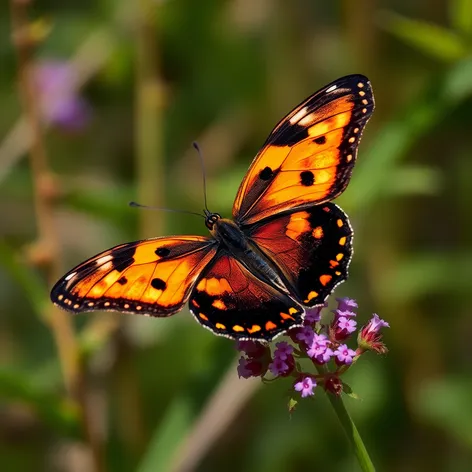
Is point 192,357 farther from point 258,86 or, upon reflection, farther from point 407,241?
point 258,86

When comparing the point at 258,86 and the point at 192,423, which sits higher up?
the point at 258,86

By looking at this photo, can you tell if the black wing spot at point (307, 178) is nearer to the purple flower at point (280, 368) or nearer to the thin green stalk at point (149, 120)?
the purple flower at point (280, 368)

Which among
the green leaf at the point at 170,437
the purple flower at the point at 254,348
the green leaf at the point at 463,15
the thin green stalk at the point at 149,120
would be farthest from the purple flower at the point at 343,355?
the thin green stalk at the point at 149,120

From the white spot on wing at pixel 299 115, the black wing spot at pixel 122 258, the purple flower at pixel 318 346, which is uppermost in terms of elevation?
the white spot on wing at pixel 299 115

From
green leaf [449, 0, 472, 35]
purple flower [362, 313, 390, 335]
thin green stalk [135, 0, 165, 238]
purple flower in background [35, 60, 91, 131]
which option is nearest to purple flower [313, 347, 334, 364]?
purple flower [362, 313, 390, 335]

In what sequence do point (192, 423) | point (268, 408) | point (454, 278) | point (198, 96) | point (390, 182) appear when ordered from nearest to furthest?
1. point (192, 423)
2. point (390, 182)
3. point (454, 278)
4. point (268, 408)
5. point (198, 96)

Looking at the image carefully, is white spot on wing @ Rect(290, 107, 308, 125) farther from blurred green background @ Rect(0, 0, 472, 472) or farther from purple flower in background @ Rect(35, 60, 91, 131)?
purple flower in background @ Rect(35, 60, 91, 131)

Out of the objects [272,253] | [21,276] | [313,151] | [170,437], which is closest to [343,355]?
[272,253]

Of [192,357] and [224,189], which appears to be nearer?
[224,189]

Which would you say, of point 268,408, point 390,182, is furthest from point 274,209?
point 268,408
